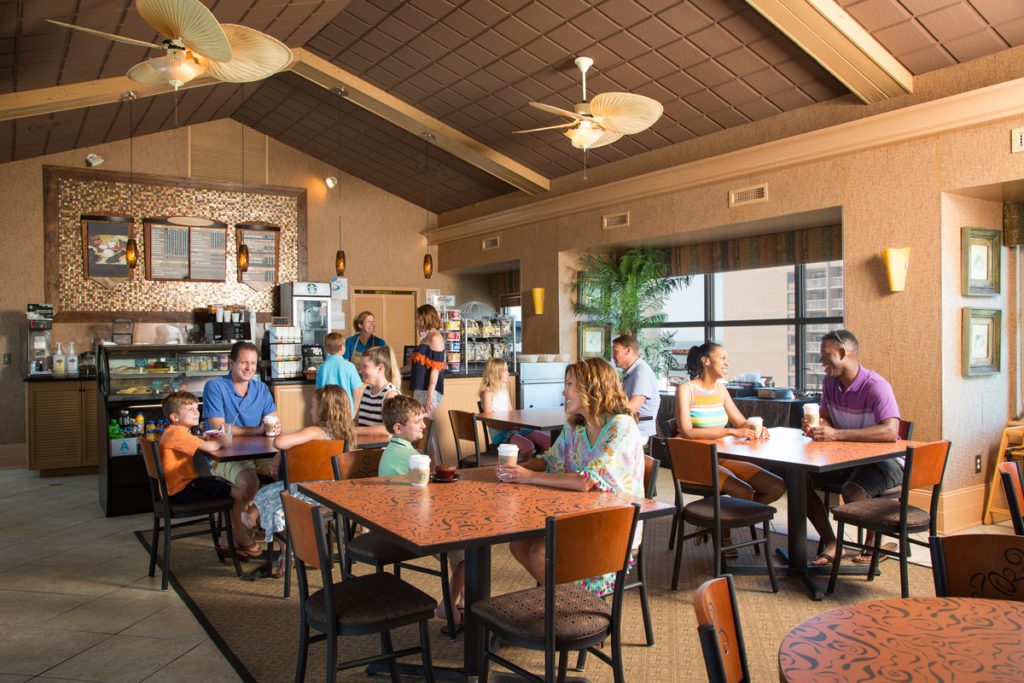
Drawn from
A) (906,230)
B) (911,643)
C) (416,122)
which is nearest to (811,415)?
(906,230)

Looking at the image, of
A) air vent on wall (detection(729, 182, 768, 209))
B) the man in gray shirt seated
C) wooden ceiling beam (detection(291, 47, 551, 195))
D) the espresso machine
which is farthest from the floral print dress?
the espresso machine

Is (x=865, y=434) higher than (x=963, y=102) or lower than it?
lower

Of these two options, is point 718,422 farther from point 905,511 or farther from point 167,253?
point 167,253

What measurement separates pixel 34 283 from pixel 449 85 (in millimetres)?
5426

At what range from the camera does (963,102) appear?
4.93m

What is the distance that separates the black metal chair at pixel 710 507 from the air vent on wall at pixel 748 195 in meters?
3.15

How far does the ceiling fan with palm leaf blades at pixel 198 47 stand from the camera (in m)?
3.77

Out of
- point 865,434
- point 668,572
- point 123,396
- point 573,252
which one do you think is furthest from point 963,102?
point 123,396

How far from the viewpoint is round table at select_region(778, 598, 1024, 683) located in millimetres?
1420

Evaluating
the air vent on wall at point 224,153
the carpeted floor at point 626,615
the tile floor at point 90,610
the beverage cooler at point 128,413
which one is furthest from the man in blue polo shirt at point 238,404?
the air vent on wall at point 224,153

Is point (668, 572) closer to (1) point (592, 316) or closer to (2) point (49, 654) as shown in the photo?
(2) point (49, 654)

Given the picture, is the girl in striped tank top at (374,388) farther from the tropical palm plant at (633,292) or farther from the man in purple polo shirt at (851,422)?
the tropical palm plant at (633,292)

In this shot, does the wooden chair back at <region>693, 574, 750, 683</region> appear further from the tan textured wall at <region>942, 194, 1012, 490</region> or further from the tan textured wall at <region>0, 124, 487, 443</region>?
the tan textured wall at <region>0, 124, 487, 443</region>

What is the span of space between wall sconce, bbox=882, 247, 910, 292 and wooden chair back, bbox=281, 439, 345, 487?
401 cm
